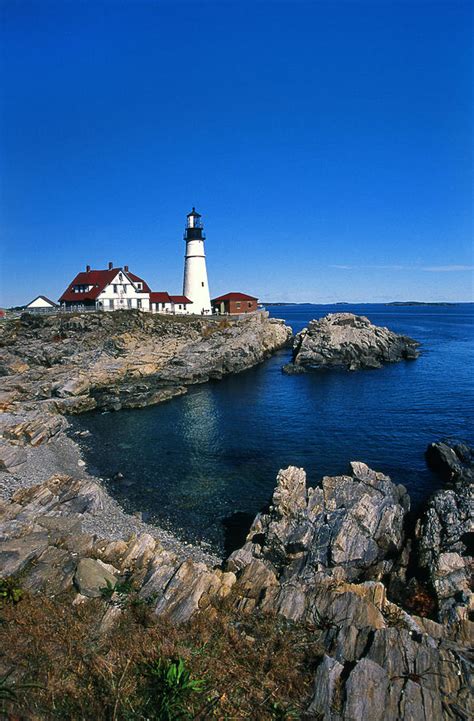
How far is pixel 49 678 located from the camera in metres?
9.91

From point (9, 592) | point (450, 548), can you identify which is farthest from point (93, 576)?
point (450, 548)

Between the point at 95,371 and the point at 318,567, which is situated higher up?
the point at 95,371

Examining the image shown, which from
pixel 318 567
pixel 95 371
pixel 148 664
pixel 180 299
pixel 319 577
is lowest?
pixel 318 567

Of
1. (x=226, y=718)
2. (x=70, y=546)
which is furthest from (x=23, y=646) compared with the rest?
(x=70, y=546)

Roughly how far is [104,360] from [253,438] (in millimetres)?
28988

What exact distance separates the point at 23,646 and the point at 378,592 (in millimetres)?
11334

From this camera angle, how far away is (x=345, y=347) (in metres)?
75.3

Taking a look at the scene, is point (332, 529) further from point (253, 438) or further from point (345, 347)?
point (345, 347)

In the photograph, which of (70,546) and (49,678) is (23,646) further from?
(70,546)

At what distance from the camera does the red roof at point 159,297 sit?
3369 inches

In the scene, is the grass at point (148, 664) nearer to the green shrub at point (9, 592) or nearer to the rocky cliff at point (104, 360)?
the green shrub at point (9, 592)

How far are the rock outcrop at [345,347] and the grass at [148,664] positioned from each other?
58349mm

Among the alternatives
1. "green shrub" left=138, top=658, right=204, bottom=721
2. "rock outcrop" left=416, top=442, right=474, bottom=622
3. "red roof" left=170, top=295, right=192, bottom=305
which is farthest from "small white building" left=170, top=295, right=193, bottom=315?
"green shrub" left=138, top=658, right=204, bottom=721

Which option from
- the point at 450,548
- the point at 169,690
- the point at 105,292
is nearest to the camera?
the point at 169,690
